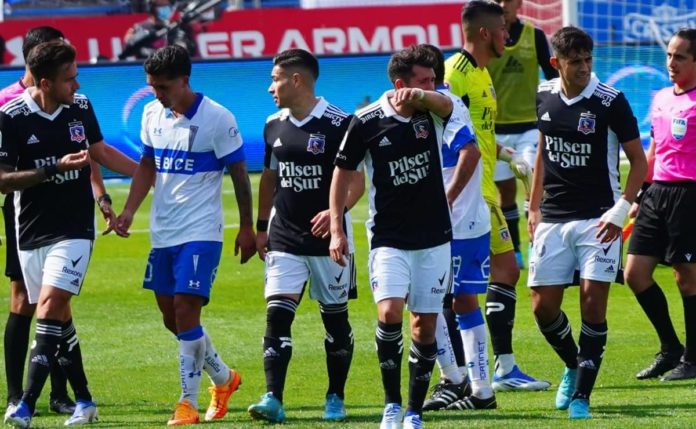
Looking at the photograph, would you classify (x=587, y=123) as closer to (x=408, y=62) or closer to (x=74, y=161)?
(x=408, y=62)

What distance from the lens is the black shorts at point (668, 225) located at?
32.7 ft

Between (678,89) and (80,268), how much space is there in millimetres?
4332

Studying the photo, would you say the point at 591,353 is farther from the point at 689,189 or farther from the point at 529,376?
the point at 689,189

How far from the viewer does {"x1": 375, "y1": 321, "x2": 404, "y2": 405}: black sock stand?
24.8 ft

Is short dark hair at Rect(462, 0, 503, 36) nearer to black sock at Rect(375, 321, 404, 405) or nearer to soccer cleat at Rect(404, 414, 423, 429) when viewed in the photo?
black sock at Rect(375, 321, 404, 405)

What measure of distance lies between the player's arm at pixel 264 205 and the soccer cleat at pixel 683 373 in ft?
10.1

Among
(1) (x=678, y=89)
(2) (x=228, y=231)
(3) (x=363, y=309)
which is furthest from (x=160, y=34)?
(1) (x=678, y=89)

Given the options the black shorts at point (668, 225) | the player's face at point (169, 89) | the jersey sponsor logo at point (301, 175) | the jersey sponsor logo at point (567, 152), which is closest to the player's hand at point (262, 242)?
the jersey sponsor logo at point (301, 175)

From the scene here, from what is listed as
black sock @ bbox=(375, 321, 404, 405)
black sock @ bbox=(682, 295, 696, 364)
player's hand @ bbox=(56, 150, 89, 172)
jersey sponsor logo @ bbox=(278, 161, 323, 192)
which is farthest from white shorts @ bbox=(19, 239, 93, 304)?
black sock @ bbox=(682, 295, 696, 364)

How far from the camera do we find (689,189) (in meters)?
9.98

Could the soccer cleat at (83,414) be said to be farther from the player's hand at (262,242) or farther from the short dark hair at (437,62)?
the short dark hair at (437,62)

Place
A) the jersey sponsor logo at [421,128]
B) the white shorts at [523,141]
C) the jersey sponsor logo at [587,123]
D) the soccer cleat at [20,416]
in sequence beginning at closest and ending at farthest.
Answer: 1. the jersey sponsor logo at [421,128]
2. the soccer cleat at [20,416]
3. the jersey sponsor logo at [587,123]
4. the white shorts at [523,141]

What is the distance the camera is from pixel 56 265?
8172 mm

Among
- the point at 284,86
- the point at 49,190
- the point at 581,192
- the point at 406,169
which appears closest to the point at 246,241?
the point at 284,86
